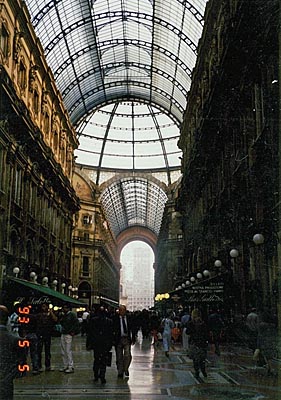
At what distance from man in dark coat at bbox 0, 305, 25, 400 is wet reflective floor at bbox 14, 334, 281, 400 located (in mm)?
4211

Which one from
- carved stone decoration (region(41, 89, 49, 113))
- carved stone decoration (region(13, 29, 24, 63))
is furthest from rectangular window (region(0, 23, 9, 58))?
carved stone decoration (region(41, 89, 49, 113))

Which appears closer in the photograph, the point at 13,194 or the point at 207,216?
the point at 13,194

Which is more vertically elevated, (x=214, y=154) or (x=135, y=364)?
(x=214, y=154)

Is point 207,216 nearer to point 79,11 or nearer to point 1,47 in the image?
point 1,47

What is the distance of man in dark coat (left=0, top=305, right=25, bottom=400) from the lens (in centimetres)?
543

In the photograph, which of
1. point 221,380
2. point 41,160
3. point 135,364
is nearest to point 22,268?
point 41,160

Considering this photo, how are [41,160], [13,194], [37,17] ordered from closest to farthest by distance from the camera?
1. [13,194]
2. [41,160]
3. [37,17]

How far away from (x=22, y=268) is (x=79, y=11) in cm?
2543

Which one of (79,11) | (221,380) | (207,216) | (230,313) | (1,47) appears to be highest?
(79,11)

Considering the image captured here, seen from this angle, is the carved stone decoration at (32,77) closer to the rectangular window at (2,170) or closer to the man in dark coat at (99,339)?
the rectangular window at (2,170)

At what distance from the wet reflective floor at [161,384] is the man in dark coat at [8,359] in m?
4.21

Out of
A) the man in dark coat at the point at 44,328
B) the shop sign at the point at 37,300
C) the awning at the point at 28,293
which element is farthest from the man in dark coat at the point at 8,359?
the awning at the point at 28,293

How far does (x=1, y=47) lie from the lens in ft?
89.8

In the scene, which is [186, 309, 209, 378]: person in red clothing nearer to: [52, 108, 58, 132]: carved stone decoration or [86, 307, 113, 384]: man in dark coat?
[86, 307, 113, 384]: man in dark coat
